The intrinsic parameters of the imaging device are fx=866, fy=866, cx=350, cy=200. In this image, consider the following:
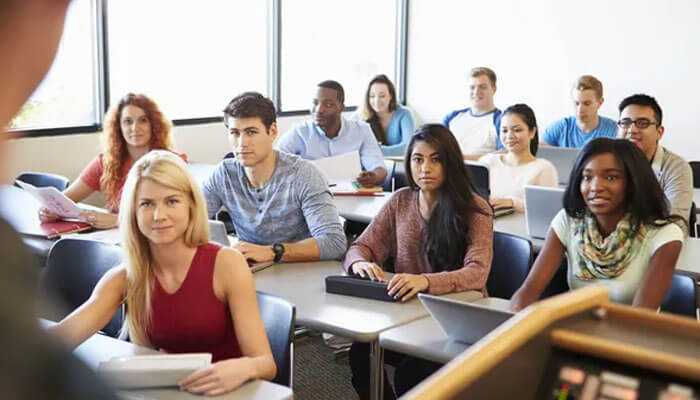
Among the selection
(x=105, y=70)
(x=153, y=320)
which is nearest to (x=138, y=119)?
(x=105, y=70)

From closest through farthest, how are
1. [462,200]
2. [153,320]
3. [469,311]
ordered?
[469,311] → [153,320] → [462,200]

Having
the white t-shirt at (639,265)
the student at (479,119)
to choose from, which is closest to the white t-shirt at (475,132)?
the student at (479,119)

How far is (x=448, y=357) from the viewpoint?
2.24m

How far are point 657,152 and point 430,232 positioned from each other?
1525 millimetres

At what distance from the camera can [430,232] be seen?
9.96 feet

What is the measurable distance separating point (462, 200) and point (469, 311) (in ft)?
3.00

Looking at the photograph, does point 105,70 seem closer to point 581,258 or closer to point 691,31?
point 581,258

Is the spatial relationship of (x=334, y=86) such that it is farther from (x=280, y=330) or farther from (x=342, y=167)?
(x=280, y=330)

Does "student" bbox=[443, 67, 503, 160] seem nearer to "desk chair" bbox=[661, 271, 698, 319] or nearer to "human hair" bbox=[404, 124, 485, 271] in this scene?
Result: "human hair" bbox=[404, 124, 485, 271]

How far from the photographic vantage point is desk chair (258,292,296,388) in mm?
2304

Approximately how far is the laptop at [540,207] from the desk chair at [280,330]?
5.21 ft

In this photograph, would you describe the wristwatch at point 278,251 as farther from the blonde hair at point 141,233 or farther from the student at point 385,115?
the student at point 385,115

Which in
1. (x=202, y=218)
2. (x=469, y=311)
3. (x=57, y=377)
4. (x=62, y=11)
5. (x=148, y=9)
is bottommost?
(x=469, y=311)

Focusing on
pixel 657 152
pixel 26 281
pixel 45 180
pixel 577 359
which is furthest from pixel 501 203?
pixel 26 281
